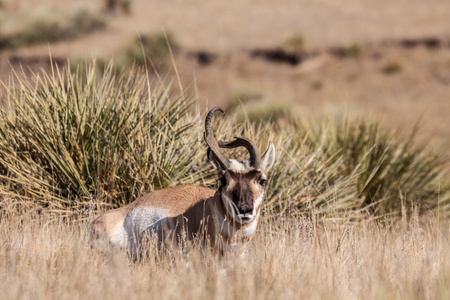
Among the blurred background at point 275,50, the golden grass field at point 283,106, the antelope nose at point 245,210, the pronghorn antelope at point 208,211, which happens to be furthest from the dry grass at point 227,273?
the blurred background at point 275,50

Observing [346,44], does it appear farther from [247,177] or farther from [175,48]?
[247,177]

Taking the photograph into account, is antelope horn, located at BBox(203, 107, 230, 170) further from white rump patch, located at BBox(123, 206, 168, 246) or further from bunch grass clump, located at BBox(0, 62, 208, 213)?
bunch grass clump, located at BBox(0, 62, 208, 213)

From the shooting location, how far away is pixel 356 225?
8.15 meters

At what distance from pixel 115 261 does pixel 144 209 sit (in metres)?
1.64

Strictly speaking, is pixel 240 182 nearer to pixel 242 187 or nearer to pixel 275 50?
pixel 242 187

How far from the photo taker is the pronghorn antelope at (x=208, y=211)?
546 cm

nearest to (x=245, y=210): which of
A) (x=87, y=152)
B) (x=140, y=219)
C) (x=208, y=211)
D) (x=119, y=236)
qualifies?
(x=208, y=211)

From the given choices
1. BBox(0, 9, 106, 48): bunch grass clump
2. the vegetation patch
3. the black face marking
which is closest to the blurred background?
BBox(0, 9, 106, 48): bunch grass clump

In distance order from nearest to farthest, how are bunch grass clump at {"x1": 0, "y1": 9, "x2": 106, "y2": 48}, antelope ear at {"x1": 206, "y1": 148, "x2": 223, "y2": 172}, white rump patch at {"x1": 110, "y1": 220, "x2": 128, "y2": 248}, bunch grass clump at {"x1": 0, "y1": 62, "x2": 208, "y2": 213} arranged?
antelope ear at {"x1": 206, "y1": 148, "x2": 223, "y2": 172}
white rump patch at {"x1": 110, "y1": 220, "x2": 128, "y2": 248}
bunch grass clump at {"x1": 0, "y1": 62, "x2": 208, "y2": 213}
bunch grass clump at {"x1": 0, "y1": 9, "x2": 106, "y2": 48}

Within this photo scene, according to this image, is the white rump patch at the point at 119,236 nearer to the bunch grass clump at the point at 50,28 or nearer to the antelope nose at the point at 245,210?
the antelope nose at the point at 245,210

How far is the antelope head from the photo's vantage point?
527 centimetres

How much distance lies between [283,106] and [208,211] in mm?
13967

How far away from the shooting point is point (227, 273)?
16.6 ft

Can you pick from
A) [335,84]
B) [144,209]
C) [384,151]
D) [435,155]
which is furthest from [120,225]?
[335,84]
